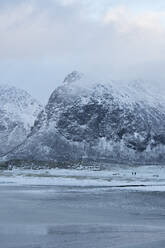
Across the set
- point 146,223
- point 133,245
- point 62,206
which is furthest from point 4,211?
point 133,245

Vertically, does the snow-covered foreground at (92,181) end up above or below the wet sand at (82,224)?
above

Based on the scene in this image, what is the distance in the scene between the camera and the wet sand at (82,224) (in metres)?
26.8

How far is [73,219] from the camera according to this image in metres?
36.7

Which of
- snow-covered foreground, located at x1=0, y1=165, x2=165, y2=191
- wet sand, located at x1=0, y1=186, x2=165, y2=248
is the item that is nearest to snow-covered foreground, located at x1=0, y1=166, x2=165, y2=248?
wet sand, located at x1=0, y1=186, x2=165, y2=248

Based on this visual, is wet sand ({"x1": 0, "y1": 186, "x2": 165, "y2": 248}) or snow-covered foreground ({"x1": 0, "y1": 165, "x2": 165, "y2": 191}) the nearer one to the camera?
wet sand ({"x1": 0, "y1": 186, "x2": 165, "y2": 248})

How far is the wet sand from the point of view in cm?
2677

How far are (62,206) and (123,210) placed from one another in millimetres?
6613

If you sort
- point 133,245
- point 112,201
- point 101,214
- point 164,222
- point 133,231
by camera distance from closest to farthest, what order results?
point 133,245
point 133,231
point 164,222
point 101,214
point 112,201

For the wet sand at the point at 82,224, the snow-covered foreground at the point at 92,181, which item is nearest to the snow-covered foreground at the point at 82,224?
the wet sand at the point at 82,224

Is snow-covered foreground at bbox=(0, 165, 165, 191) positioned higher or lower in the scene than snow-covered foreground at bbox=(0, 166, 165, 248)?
higher

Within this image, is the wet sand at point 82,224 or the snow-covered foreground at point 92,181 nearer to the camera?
the wet sand at point 82,224

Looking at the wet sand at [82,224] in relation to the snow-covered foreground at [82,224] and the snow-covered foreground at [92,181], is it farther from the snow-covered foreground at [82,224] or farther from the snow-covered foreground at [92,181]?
the snow-covered foreground at [92,181]

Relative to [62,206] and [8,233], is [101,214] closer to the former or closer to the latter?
[62,206]

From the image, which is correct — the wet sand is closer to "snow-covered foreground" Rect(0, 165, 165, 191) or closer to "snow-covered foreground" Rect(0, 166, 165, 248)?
"snow-covered foreground" Rect(0, 166, 165, 248)
